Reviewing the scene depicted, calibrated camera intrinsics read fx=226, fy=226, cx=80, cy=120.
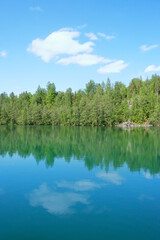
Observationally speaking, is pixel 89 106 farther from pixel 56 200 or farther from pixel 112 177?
pixel 56 200

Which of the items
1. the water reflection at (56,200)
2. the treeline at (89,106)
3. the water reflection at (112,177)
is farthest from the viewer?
the treeline at (89,106)

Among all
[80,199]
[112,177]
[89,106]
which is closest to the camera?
[80,199]

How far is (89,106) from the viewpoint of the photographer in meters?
81.8

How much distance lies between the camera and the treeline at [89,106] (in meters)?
79.7

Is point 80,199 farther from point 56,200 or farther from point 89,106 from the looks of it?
point 89,106

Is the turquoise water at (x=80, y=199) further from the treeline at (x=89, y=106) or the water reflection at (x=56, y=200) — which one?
the treeline at (x=89, y=106)

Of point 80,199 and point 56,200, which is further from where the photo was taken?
point 80,199

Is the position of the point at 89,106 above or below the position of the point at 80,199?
Answer: above

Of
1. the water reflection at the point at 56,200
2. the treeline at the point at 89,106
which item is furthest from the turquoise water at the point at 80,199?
the treeline at the point at 89,106

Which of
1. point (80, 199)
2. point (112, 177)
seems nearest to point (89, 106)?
point (112, 177)

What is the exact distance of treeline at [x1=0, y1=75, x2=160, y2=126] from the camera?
3137 inches

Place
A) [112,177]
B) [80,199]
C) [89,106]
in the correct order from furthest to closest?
[89,106]
[112,177]
[80,199]

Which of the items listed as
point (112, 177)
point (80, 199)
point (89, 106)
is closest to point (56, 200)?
point (80, 199)

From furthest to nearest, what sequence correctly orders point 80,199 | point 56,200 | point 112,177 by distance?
point 112,177
point 80,199
point 56,200
